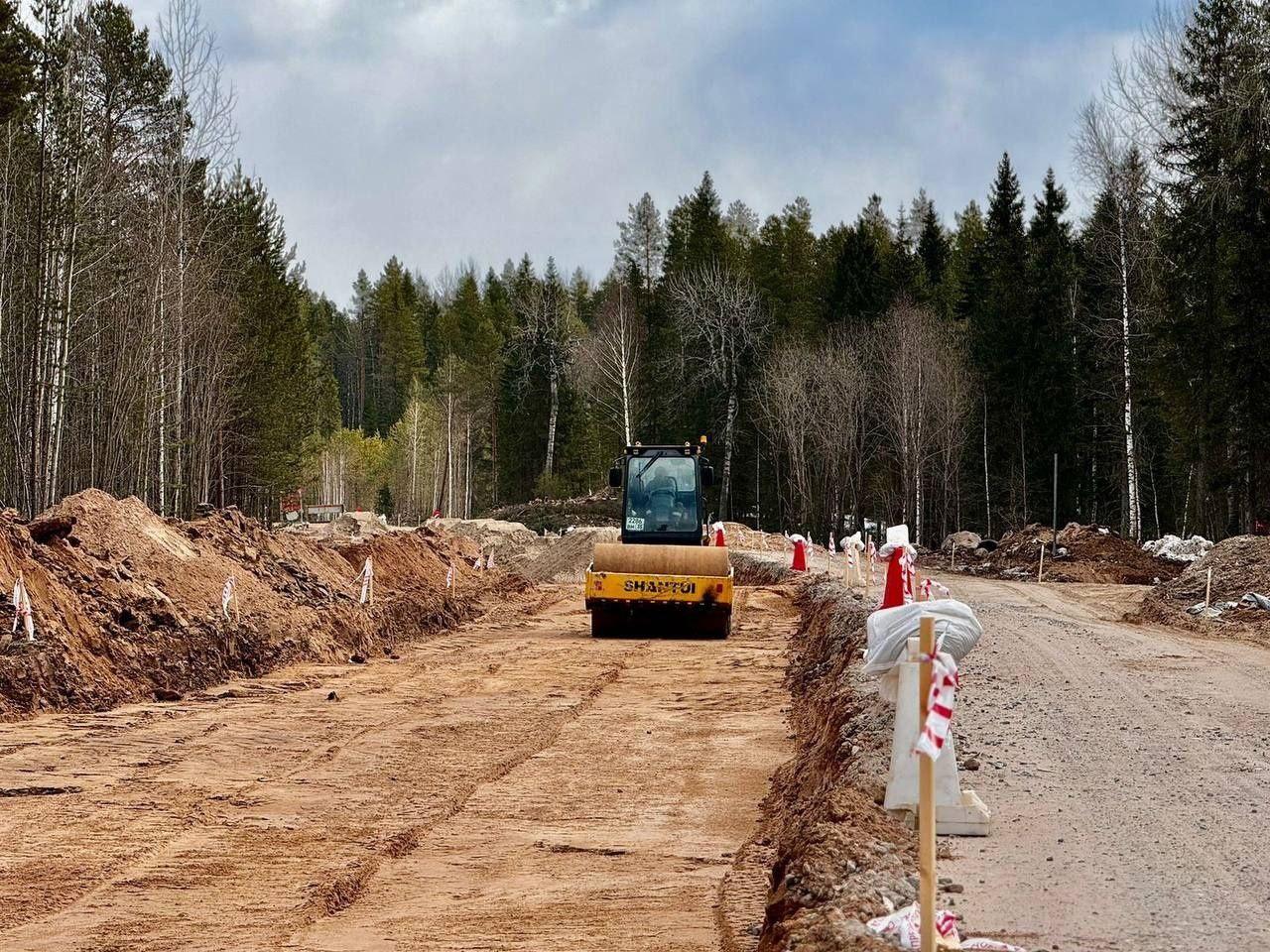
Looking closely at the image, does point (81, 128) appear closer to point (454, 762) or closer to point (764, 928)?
point (454, 762)

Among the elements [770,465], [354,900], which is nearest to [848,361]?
[770,465]

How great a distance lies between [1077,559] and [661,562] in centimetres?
1705

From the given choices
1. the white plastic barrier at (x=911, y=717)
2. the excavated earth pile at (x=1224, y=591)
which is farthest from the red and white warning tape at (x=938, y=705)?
the excavated earth pile at (x=1224, y=591)

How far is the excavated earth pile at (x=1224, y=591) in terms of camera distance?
19.3 m

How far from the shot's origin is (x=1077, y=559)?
3412 centimetres

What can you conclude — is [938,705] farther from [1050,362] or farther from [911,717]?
[1050,362]

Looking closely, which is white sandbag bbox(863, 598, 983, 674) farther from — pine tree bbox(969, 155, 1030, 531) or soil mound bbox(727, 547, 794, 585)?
pine tree bbox(969, 155, 1030, 531)

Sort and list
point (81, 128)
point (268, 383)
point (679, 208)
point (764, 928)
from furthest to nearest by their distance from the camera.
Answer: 1. point (679, 208)
2. point (268, 383)
3. point (81, 128)
4. point (764, 928)

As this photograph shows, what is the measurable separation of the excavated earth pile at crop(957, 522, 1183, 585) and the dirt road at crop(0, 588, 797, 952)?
18064 millimetres

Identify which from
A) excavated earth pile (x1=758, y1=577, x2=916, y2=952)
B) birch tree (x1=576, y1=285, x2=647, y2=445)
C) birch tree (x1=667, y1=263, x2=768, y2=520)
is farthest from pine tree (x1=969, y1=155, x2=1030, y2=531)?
excavated earth pile (x1=758, y1=577, x2=916, y2=952)

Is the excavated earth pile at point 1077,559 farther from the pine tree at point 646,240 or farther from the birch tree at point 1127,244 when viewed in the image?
the pine tree at point 646,240

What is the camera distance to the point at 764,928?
19.0 ft

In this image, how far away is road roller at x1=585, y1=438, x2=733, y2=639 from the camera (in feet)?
68.5

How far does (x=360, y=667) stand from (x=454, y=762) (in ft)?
25.5
